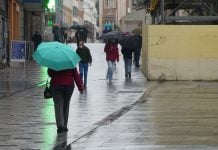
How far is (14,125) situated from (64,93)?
1456 millimetres

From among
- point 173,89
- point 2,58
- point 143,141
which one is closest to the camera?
point 143,141

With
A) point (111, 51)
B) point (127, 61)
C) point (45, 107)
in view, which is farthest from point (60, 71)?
point (127, 61)

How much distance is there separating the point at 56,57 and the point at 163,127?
7.89 feet

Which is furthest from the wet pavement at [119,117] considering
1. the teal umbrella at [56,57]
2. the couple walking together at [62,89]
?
the teal umbrella at [56,57]

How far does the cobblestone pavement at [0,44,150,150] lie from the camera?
11.3 m

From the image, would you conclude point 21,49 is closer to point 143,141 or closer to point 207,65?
point 207,65

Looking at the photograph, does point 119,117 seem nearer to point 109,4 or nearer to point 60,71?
point 60,71

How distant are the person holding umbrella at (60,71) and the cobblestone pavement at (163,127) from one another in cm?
73

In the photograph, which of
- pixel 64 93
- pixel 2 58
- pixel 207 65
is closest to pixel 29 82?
pixel 207 65

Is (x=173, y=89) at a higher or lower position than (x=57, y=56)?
lower

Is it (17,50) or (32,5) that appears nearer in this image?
(17,50)

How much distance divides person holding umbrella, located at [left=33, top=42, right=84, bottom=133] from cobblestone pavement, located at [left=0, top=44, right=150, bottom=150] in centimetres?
41

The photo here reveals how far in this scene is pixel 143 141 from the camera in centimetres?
1075

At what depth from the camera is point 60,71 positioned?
11938 millimetres
